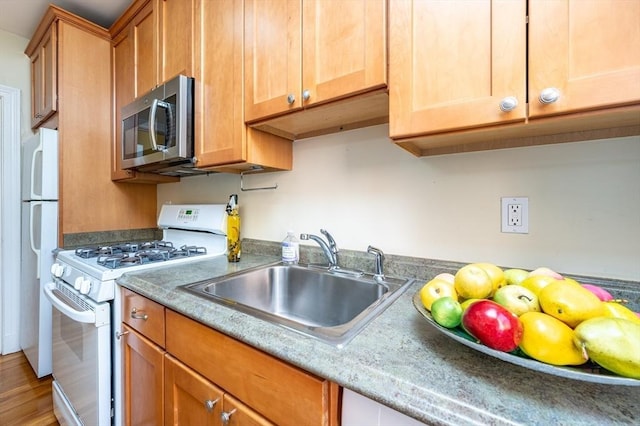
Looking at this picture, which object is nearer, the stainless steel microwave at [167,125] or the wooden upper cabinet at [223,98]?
the wooden upper cabinet at [223,98]

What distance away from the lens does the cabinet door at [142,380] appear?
3.16 feet

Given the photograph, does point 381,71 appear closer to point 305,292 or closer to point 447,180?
point 447,180

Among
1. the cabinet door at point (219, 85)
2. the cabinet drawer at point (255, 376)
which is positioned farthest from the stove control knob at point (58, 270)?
the cabinet drawer at point (255, 376)

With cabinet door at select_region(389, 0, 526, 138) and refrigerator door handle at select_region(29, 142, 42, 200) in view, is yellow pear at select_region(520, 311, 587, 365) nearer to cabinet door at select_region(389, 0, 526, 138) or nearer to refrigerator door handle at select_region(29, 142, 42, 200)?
cabinet door at select_region(389, 0, 526, 138)

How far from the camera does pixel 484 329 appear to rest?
46 centimetres

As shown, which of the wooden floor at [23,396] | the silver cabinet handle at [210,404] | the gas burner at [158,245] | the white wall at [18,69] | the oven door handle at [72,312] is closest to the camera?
the silver cabinet handle at [210,404]

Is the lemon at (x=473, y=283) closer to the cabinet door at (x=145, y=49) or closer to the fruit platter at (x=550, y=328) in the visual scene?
the fruit platter at (x=550, y=328)

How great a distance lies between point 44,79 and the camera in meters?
1.97

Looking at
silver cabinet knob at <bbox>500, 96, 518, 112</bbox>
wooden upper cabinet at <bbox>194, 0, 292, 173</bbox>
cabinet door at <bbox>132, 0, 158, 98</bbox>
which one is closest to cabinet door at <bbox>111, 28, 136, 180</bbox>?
cabinet door at <bbox>132, 0, 158, 98</bbox>

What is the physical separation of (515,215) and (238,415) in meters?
1.03

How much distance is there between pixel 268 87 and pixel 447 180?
31.1 inches

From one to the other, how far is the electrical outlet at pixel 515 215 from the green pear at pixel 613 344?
0.56 m

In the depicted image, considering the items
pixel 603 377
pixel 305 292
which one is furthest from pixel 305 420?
pixel 305 292

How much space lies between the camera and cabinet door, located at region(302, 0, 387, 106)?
84cm
